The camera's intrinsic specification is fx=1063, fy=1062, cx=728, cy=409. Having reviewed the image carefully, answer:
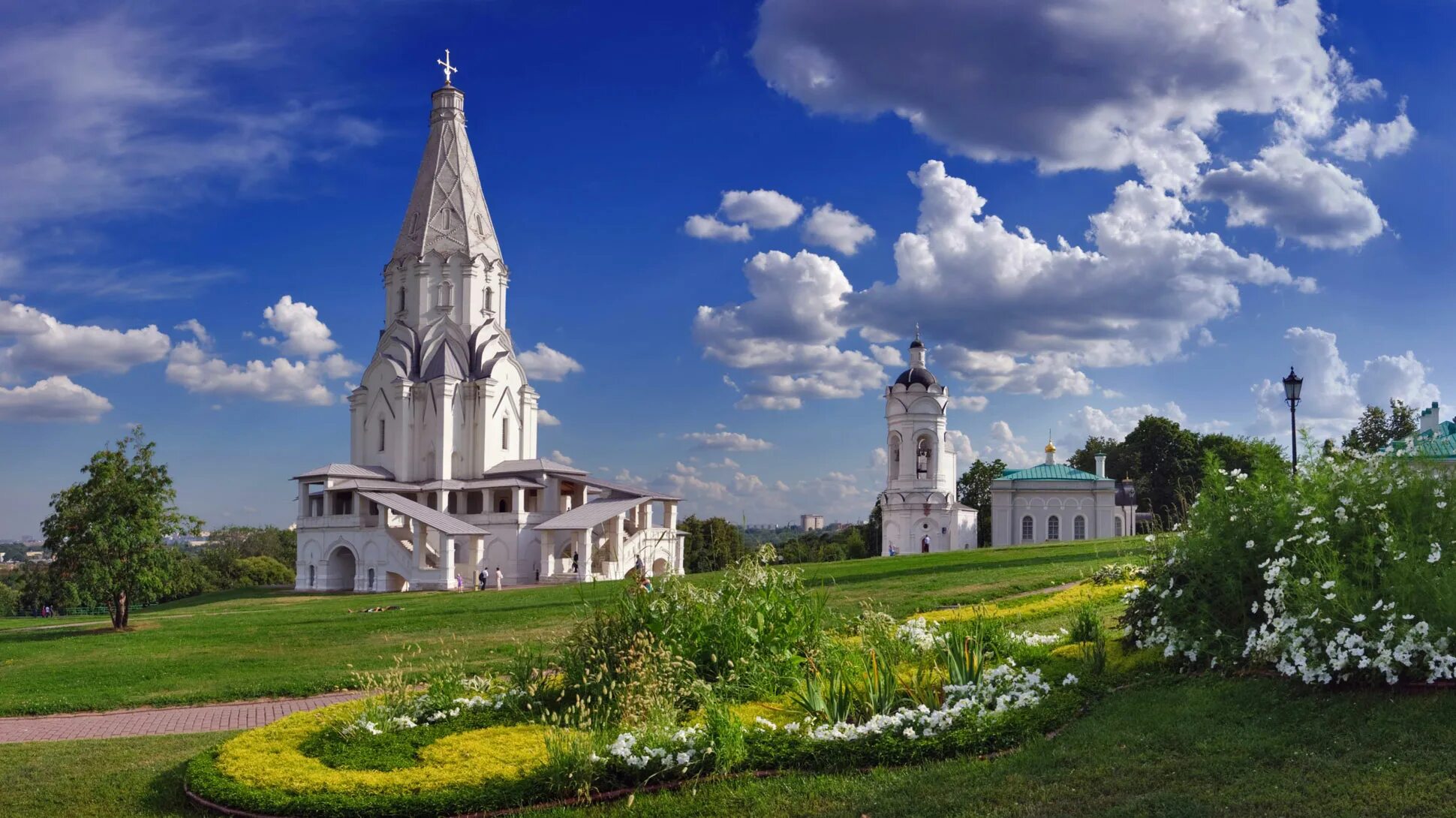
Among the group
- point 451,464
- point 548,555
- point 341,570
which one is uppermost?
point 451,464

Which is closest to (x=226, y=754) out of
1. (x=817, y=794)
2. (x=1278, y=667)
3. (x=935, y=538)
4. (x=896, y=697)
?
(x=817, y=794)

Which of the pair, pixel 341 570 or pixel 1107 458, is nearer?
pixel 341 570

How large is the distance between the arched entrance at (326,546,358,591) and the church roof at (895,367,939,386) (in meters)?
27.4

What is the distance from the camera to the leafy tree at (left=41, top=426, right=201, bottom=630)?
24.6m

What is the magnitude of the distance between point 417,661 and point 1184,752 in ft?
38.8

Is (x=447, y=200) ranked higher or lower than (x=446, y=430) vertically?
higher

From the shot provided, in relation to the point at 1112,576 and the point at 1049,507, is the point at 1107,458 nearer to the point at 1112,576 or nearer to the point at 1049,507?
the point at 1049,507

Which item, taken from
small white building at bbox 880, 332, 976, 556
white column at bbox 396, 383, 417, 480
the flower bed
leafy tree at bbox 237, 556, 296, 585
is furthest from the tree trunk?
leafy tree at bbox 237, 556, 296, 585

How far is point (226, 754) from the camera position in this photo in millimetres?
8820

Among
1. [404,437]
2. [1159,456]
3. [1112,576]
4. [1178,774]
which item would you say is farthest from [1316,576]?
[1159,456]

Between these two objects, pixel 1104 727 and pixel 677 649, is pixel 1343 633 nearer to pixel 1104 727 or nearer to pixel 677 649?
pixel 1104 727

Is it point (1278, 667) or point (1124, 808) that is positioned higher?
point (1278, 667)

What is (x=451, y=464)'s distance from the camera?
4822 cm

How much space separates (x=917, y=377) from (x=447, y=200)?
983 inches
